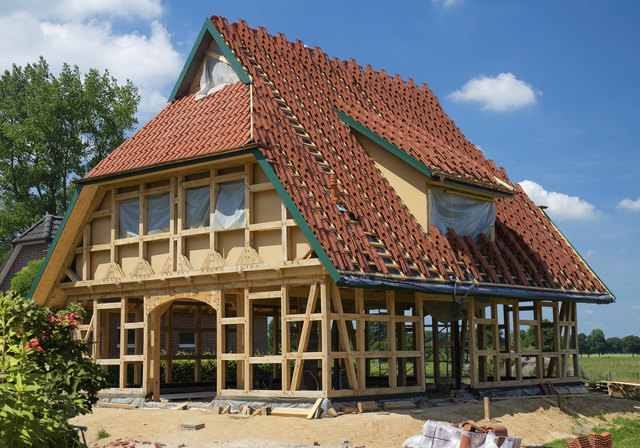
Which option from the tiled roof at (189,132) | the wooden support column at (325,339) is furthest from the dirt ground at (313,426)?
the tiled roof at (189,132)

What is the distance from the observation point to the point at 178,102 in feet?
82.1

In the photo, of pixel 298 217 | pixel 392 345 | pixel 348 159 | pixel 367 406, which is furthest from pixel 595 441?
pixel 348 159

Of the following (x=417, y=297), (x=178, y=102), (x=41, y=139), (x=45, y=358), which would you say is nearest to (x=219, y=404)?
(x=417, y=297)

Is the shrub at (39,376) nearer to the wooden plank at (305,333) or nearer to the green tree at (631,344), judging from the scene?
the wooden plank at (305,333)

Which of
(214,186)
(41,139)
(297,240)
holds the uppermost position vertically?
(41,139)

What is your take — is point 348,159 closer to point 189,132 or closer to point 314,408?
point 189,132

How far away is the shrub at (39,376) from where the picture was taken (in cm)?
859

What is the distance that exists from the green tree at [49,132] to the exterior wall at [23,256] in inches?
427

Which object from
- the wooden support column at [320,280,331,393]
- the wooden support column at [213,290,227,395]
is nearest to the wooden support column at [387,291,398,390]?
the wooden support column at [320,280,331,393]

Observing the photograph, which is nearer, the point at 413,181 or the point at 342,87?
the point at 413,181

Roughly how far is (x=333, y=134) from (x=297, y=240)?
5021mm

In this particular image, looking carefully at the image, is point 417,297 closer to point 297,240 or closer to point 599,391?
point 297,240

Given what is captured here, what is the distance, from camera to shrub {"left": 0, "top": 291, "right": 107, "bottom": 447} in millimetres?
8594

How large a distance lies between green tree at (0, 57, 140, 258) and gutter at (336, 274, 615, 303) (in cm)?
3219
